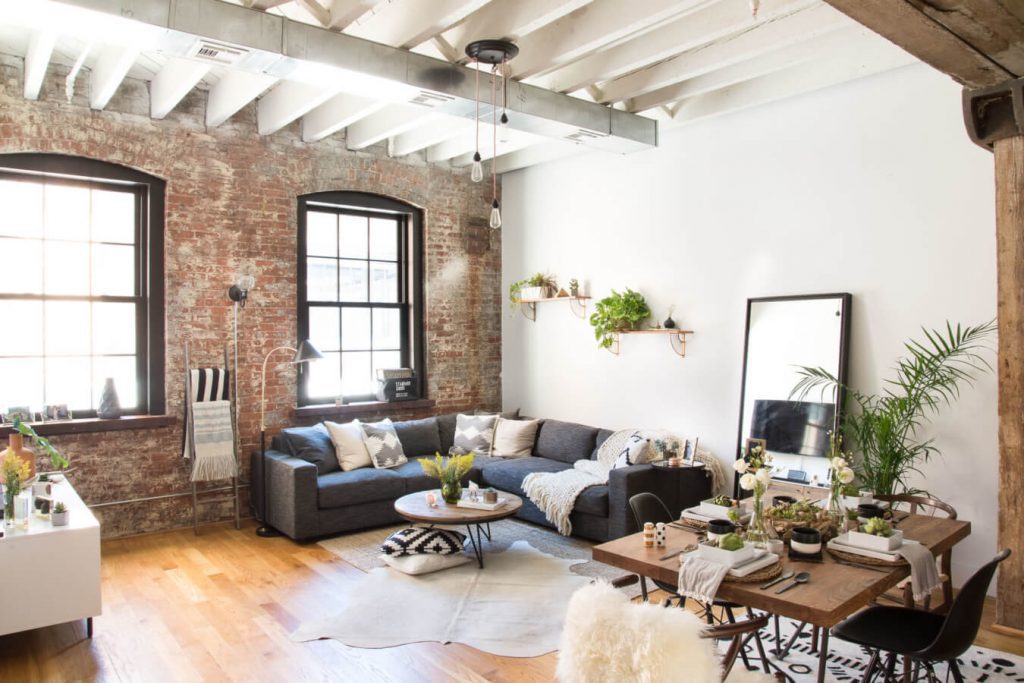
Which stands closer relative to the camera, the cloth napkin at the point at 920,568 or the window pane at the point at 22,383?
the cloth napkin at the point at 920,568

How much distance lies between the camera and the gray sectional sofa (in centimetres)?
587

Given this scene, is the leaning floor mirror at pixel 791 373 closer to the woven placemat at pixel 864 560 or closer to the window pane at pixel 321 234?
the woven placemat at pixel 864 560

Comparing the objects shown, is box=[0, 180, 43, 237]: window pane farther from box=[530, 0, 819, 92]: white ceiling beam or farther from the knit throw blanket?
the knit throw blanket

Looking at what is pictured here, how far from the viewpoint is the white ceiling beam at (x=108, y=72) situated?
517 centimetres

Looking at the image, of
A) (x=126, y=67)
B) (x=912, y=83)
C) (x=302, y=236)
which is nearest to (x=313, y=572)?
(x=302, y=236)

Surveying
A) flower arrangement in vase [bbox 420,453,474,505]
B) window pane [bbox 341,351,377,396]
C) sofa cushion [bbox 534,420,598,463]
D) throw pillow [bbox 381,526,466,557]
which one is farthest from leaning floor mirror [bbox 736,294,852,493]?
window pane [bbox 341,351,377,396]

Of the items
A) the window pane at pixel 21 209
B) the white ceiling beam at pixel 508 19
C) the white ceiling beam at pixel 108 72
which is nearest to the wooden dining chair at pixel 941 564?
the white ceiling beam at pixel 508 19

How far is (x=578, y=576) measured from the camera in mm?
5238

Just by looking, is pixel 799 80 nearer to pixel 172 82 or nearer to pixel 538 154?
pixel 538 154

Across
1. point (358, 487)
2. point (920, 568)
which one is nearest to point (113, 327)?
point (358, 487)

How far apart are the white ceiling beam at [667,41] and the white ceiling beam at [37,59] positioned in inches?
130

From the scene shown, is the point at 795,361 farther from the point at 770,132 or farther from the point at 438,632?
the point at 438,632

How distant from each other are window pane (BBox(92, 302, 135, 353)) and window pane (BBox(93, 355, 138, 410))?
0.25 ft

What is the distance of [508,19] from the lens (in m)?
4.56
